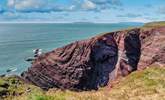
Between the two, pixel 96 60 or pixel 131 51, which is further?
pixel 96 60

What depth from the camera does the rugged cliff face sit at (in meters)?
125

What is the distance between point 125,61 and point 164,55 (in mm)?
18101

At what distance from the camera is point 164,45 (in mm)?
114000

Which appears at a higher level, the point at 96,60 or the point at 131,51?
the point at 131,51

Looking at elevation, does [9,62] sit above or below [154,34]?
below

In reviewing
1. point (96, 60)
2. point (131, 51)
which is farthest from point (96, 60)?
point (131, 51)

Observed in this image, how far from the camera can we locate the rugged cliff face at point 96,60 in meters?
125

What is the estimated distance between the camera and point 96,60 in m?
134

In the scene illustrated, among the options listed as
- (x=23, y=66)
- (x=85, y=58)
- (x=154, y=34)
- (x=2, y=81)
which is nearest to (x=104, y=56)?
(x=85, y=58)

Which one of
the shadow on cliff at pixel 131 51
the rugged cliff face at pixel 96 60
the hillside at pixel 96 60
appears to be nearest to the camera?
the hillside at pixel 96 60

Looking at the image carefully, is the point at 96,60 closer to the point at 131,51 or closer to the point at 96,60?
the point at 96,60

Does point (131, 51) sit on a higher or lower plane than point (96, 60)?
higher

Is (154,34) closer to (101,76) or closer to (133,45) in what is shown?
(133,45)

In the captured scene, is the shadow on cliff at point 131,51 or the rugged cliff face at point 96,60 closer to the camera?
the rugged cliff face at point 96,60
